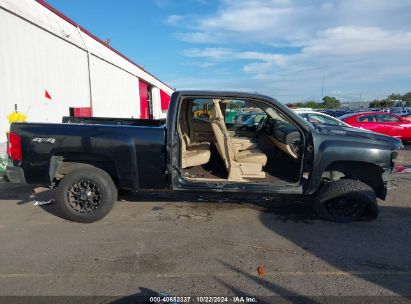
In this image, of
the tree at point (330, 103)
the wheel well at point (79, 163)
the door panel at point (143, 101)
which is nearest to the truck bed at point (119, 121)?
the wheel well at point (79, 163)

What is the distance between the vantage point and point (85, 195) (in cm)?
542

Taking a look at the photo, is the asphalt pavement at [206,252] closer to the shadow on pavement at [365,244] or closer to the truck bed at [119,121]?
the shadow on pavement at [365,244]

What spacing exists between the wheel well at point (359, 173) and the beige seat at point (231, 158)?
3.23ft

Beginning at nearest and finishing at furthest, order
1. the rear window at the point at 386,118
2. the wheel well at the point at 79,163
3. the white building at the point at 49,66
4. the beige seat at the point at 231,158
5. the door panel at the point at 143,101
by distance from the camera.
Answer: the wheel well at the point at 79,163 < the beige seat at the point at 231,158 < the white building at the point at 49,66 < the rear window at the point at 386,118 < the door panel at the point at 143,101

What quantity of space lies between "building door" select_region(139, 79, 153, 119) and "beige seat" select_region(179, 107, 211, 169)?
76.3ft

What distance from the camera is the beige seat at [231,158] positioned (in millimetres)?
5527

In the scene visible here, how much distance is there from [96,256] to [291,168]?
3.02m

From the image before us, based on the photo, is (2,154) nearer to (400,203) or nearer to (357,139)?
(357,139)

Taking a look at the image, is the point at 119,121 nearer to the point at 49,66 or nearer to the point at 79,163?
the point at 79,163

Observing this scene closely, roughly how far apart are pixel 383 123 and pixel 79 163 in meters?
13.2

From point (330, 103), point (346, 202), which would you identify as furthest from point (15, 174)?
point (330, 103)

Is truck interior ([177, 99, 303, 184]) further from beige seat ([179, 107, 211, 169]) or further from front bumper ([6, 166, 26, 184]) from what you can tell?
front bumper ([6, 166, 26, 184])

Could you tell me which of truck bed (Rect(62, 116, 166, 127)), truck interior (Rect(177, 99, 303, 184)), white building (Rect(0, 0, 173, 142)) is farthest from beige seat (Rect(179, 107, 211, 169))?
white building (Rect(0, 0, 173, 142))

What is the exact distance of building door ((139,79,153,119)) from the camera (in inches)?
1141
